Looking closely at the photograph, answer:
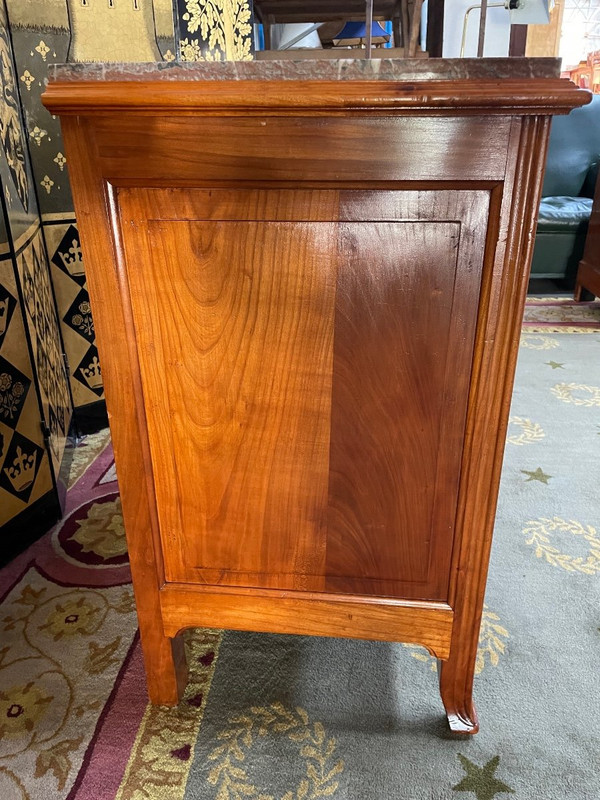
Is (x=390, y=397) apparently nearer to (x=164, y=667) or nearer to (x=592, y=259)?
(x=164, y=667)

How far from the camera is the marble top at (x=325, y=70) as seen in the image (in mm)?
562

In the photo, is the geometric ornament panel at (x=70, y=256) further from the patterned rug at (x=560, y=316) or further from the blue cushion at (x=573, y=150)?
the blue cushion at (x=573, y=150)

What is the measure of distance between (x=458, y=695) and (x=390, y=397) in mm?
477

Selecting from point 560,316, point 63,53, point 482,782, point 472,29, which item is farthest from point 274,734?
point 472,29

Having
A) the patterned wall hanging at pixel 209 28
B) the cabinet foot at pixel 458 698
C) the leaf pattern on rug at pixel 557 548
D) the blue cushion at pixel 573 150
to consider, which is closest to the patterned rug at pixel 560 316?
the blue cushion at pixel 573 150

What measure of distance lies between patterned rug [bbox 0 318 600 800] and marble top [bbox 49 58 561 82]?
0.86 metres

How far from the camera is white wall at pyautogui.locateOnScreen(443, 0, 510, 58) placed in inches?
133

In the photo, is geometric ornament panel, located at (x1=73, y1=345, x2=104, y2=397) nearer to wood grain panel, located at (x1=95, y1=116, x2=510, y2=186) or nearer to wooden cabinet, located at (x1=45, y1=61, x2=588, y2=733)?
wooden cabinet, located at (x1=45, y1=61, x2=588, y2=733)

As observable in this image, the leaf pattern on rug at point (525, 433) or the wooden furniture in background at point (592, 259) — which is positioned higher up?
the wooden furniture in background at point (592, 259)

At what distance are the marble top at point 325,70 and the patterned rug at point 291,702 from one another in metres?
0.86

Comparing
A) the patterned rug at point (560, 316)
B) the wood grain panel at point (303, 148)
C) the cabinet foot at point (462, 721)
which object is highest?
the wood grain panel at point (303, 148)

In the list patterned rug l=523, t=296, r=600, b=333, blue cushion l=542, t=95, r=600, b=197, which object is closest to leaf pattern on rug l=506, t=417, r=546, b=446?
patterned rug l=523, t=296, r=600, b=333

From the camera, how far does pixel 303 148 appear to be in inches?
24.1

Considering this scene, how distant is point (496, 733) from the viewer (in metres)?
0.90
